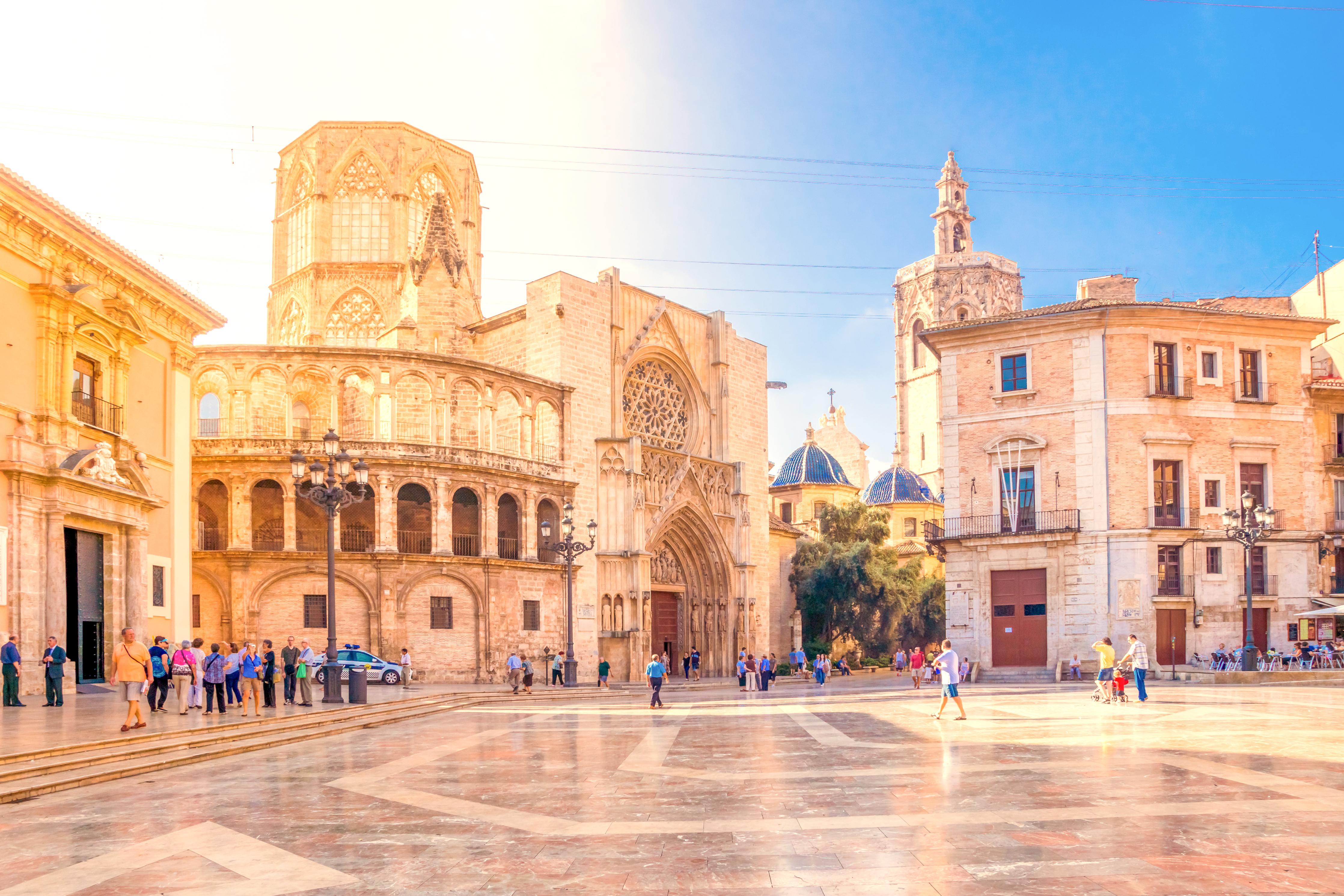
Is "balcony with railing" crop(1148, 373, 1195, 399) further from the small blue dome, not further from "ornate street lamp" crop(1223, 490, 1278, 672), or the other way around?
the small blue dome

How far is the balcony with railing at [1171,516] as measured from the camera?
35938 millimetres

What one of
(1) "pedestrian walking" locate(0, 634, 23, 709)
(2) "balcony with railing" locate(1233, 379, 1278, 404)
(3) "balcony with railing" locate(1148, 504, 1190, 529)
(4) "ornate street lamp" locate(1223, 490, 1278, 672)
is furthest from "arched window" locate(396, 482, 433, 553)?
(2) "balcony with railing" locate(1233, 379, 1278, 404)

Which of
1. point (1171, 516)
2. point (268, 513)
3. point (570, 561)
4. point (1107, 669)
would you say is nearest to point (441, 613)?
point (570, 561)

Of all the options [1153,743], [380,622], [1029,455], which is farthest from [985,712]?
[380,622]

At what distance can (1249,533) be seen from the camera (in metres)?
30.5

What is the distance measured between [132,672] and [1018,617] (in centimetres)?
2708

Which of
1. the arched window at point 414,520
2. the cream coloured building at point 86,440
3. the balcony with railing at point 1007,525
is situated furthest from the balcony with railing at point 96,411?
the balcony with railing at point 1007,525

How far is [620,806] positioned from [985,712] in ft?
40.7

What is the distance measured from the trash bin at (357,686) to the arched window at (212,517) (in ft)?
42.0

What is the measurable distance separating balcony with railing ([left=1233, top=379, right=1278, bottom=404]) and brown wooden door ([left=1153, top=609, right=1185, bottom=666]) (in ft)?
22.9

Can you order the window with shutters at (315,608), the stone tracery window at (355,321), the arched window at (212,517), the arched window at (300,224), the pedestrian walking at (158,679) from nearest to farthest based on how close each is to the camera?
the pedestrian walking at (158,679) < the window with shutters at (315,608) < the arched window at (212,517) < the stone tracery window at (355,321) < the arched window at (300,224)

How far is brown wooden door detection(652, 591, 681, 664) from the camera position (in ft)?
153

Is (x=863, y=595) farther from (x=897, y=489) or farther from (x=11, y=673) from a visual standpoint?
(x=11, y=673)

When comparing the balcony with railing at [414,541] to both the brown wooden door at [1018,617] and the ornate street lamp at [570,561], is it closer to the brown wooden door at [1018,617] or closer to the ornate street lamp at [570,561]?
the ornate street lamp at [570,561]
